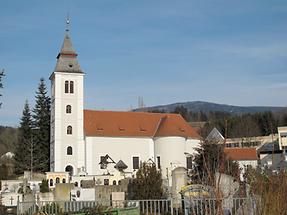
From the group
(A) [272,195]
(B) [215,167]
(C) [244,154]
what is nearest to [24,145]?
(C) [244,154]

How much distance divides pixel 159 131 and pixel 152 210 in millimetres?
40019

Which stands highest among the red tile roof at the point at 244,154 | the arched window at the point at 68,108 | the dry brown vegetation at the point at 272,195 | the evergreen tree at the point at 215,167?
the arched window at the point at 68,108

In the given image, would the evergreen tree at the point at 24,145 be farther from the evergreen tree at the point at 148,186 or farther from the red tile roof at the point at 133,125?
the evergreen tree at the point at 148,186

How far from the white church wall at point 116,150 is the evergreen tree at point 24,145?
1131cm

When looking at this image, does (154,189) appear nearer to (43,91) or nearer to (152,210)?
(152,210)

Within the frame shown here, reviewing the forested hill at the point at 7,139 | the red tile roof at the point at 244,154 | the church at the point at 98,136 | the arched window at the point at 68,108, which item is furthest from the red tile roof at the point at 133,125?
the forested hill at the point at 7,139

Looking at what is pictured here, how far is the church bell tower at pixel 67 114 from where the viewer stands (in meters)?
51.9

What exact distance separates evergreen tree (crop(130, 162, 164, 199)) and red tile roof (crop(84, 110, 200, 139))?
97.8 feet

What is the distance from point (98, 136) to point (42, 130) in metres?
13.5

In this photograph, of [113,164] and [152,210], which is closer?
[152,210]

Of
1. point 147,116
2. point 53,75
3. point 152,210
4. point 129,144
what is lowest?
point 152,210

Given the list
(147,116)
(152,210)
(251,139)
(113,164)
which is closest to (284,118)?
(251,139)

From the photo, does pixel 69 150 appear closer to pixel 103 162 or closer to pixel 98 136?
pixel 98 136

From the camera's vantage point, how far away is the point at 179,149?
5350cm
